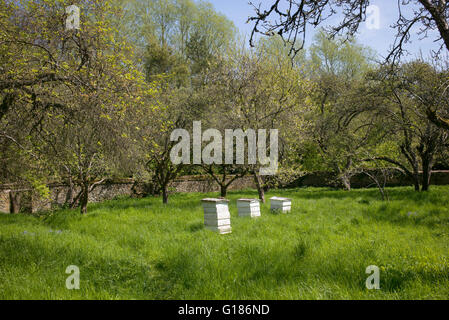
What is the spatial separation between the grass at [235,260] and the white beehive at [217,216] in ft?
1.02

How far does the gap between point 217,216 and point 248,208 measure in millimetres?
2380

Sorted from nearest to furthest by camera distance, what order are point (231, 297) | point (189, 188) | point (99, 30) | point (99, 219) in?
point (231, 297) < point (99, 30) < point (99, 219) < point (189, 188)

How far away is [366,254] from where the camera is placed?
5.91m

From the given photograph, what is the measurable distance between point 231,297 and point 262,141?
1042cm

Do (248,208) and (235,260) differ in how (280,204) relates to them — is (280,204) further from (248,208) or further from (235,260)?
(235,260)

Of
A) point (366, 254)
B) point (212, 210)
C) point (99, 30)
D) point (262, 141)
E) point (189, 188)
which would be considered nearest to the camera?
point (366, 254)

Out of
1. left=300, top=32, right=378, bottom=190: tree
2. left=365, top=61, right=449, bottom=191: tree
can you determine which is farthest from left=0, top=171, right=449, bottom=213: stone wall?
left=365, top=61, right=449, bottom=191: tree

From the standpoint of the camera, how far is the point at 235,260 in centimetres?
588

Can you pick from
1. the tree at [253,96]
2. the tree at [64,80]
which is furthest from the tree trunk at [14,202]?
the tree at [253,96]

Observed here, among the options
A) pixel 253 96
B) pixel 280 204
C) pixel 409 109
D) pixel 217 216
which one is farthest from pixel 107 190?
pixel 409 109

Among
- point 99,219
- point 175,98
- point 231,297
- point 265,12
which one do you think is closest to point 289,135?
point 175,98

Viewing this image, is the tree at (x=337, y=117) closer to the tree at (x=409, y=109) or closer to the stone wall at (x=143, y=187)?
the tree at (x=409, y=109)

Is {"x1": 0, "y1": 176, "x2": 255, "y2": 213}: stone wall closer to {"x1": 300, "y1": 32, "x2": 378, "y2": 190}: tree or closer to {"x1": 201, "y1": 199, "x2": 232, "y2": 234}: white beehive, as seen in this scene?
{"x1": 201, "y1": 199, "x2": 232, "y2": 234}: white beehive
